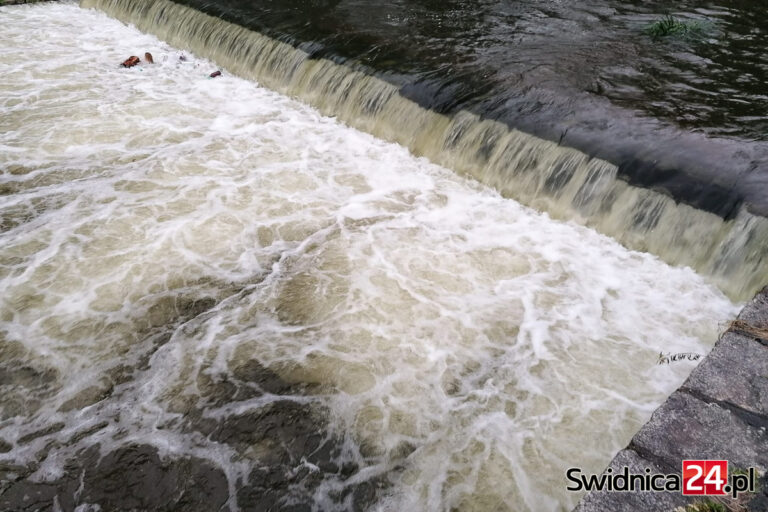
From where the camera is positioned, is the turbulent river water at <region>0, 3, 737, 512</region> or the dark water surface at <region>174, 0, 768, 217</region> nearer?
the turbulent river water at <region>0, 3, 737, 512</region>

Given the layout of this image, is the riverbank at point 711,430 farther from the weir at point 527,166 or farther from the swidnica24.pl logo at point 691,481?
the weir at point 527,166

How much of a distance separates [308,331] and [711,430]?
288cm

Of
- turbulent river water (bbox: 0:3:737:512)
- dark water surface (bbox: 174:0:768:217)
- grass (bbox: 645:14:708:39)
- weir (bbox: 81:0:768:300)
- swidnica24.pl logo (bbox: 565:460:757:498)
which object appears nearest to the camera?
swidnica24.pl logo (bbox: 565:460:757:498)

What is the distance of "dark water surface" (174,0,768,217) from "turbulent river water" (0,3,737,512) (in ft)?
3.41

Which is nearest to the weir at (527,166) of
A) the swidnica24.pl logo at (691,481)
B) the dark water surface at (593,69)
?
the dark water surface at (593,69)

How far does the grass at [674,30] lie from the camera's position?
25.5ft

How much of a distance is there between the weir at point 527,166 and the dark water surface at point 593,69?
169 mm

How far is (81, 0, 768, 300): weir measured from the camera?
A: 4.70 meters

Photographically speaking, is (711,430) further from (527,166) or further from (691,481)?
(527,166)

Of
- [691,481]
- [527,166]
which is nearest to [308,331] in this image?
[691,481]

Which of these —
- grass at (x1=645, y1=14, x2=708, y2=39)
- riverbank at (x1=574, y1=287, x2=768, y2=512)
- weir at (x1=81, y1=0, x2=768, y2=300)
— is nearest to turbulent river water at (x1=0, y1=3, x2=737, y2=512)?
weir at (x1=81, y1=0, x2=768, y2=300)

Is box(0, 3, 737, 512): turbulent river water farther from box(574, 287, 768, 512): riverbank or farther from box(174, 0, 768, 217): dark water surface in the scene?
box(174, 0, 768, 217): dark water surface

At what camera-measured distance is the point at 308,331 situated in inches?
169

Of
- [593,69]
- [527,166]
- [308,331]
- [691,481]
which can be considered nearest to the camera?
[691,481]
